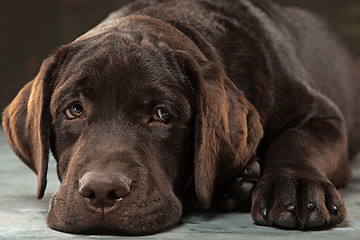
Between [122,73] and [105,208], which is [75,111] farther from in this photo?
[105,208]

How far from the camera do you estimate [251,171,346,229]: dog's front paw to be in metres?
3.00

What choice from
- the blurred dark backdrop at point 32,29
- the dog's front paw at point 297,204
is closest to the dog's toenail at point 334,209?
the dog's front paw at point 297,204

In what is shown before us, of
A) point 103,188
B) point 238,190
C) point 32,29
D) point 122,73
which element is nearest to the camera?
point 103,188

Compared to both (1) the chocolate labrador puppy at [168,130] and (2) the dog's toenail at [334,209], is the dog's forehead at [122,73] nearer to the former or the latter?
(1) the chocolate labrador puppy at [168,130]

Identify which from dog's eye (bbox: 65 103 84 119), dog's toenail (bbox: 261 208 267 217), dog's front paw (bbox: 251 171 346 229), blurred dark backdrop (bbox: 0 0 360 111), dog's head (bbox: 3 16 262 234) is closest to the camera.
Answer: dog's head (bbox: 3 16 262 234)

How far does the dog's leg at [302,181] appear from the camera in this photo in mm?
3014

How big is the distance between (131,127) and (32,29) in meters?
7.42

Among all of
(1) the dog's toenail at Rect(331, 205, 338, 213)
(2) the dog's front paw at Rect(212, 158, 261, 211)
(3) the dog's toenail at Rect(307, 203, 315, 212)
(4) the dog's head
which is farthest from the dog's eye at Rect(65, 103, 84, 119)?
(1) the dog's toenail at Rect(331, 205, 338, 213)

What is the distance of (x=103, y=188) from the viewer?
2703 millimetres

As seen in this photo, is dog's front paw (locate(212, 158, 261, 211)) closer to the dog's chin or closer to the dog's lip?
the dog's chin

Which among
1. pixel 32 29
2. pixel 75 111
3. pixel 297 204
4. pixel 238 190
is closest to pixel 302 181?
pixel 297 204

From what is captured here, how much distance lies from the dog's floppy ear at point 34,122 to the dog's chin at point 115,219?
1.32 feet

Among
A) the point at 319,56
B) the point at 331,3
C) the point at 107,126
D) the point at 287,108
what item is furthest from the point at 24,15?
the point at 107,126

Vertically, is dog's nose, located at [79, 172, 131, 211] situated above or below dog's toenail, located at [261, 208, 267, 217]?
above
